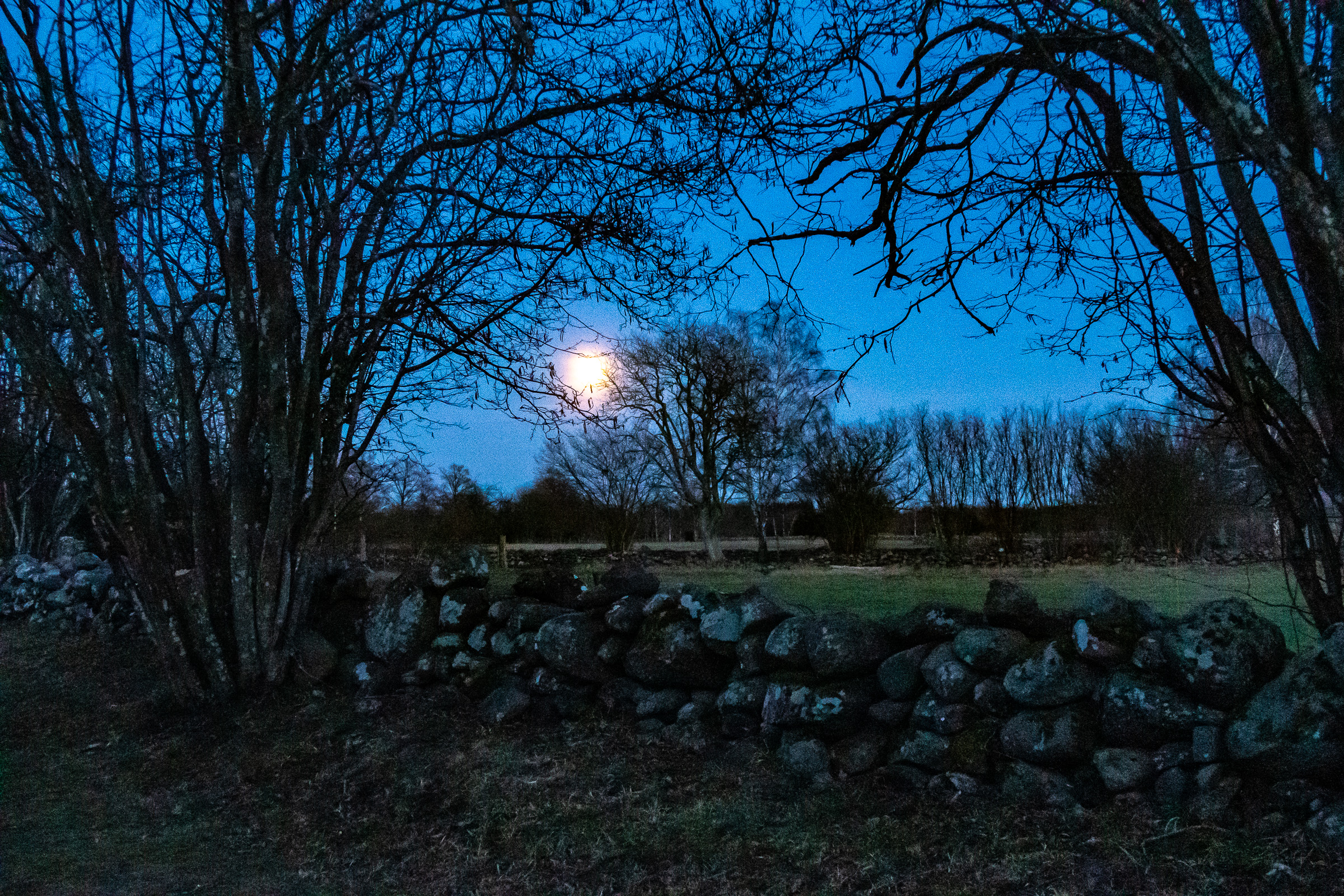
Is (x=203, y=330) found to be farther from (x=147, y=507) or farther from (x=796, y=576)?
(x=796, y=576)

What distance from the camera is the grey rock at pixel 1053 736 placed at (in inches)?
134

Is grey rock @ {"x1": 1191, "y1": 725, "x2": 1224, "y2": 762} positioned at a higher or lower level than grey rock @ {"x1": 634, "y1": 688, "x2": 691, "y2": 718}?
higher

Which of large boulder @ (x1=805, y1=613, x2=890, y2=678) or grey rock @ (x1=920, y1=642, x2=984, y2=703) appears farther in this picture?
large boulder @ (x1=805, y1=613, x2=890, y2=678)

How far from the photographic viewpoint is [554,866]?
334cm

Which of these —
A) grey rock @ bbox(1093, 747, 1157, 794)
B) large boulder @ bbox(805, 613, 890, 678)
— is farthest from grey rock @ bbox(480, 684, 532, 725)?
grey rock @ bbox(1093, 747, 1157, 794)

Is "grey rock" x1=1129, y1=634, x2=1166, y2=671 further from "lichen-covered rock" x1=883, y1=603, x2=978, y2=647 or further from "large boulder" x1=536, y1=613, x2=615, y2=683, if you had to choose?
"large boulder" x1=536, y1=613, x2=615, y2=683

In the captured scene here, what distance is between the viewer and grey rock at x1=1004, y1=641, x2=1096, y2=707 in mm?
3547

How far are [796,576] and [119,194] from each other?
10.1 metres

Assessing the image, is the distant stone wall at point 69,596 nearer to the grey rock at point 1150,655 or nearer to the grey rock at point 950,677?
the grey rock at point 950,677

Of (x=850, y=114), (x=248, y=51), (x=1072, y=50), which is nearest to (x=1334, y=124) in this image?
(x=1072, y=50)

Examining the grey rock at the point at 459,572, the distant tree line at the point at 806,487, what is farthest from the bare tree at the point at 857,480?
the grey rock at the point at 459,572

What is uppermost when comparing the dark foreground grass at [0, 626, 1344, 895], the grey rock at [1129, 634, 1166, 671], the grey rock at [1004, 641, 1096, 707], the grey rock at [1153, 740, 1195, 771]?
the grey rock at [1129, 634, 1166, 671]

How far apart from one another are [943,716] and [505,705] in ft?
→ 8.56

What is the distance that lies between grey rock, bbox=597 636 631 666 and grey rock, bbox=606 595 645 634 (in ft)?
0.20
